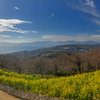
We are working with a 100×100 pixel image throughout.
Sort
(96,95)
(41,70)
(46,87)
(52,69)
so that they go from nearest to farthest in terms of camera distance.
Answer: (96,95), (46,87), (41,70), (52,69)

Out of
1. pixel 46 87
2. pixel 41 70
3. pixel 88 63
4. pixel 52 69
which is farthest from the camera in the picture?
pixel 88 63

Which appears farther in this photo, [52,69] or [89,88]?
[52,69]

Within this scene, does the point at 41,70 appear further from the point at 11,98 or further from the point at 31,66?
the point at 11,98

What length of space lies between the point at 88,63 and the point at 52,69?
14.4 metres

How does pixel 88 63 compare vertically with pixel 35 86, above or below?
below

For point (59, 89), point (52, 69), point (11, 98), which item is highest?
point (59, 89)

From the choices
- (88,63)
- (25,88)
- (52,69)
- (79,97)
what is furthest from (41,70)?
(79,97)

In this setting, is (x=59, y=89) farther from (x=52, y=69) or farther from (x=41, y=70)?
(x=52, y=69)

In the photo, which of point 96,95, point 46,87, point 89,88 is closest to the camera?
point 96,95

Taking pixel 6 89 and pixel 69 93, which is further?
pixel 6 89

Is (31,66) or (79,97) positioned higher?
(79,97)

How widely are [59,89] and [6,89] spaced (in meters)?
2.93

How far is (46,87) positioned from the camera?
448 cm

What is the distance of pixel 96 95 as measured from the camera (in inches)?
131
